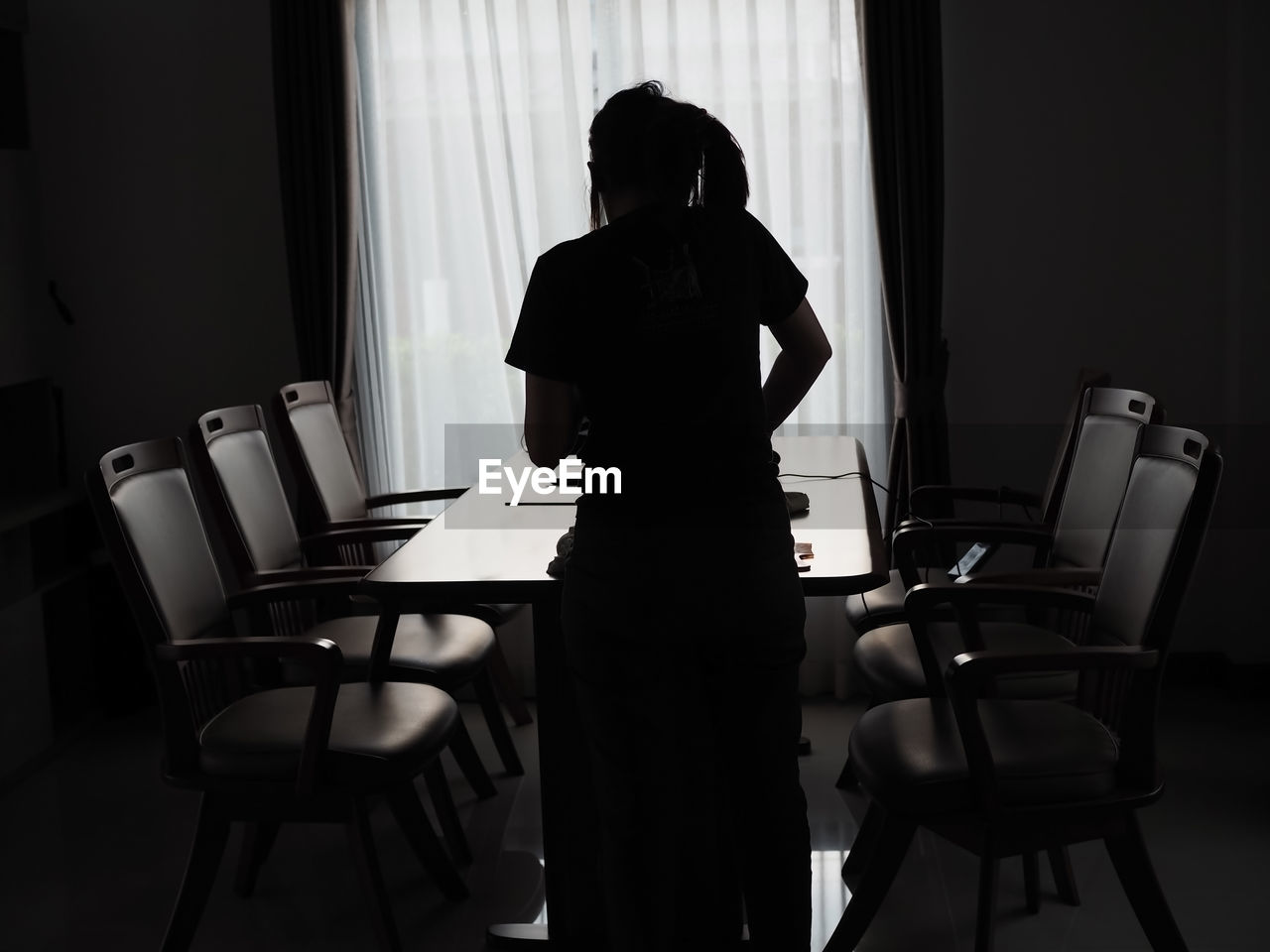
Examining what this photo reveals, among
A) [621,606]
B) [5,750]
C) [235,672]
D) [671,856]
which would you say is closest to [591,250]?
[621,606]

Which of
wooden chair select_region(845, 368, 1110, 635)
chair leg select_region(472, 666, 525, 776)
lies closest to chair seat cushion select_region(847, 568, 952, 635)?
wooden chair select_region(845, 368, 1110, 635)

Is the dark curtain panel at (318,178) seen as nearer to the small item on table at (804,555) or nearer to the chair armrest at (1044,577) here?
the small item on table at (804,555)

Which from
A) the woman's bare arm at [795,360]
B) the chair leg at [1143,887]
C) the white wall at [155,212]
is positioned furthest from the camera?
the white wall at [155,212]

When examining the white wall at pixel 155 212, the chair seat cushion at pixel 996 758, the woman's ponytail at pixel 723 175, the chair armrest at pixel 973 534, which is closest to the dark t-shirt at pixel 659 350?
the woman's ponytail at pixel 723 175

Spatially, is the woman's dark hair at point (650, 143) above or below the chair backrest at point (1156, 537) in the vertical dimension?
above

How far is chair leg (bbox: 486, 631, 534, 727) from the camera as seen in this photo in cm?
338

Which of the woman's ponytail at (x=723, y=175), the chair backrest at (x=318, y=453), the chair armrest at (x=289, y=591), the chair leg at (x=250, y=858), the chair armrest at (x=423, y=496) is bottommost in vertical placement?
the chair leg at (x=250, y=858)

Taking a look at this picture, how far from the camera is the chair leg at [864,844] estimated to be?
2455 millimetres

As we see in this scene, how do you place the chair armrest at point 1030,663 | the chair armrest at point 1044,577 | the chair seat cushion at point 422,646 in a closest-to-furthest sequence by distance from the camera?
1. the chair armrest at point 1030,663
2. the chair armrest at point 1044,577
3. the chair seat cushion at point 422,646

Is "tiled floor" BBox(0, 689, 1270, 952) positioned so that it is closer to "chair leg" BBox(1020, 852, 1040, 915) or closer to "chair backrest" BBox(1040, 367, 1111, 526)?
"chair leg" BBox(1020, 852, 1040, 915)

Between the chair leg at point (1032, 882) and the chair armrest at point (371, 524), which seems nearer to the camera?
the chair leg at point (1032, 882)

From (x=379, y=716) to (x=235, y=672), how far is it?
36cm

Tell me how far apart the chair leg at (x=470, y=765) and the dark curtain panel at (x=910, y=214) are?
1360mm

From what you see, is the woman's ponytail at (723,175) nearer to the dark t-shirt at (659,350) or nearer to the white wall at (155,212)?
the dark t-shirt at (659,350)
